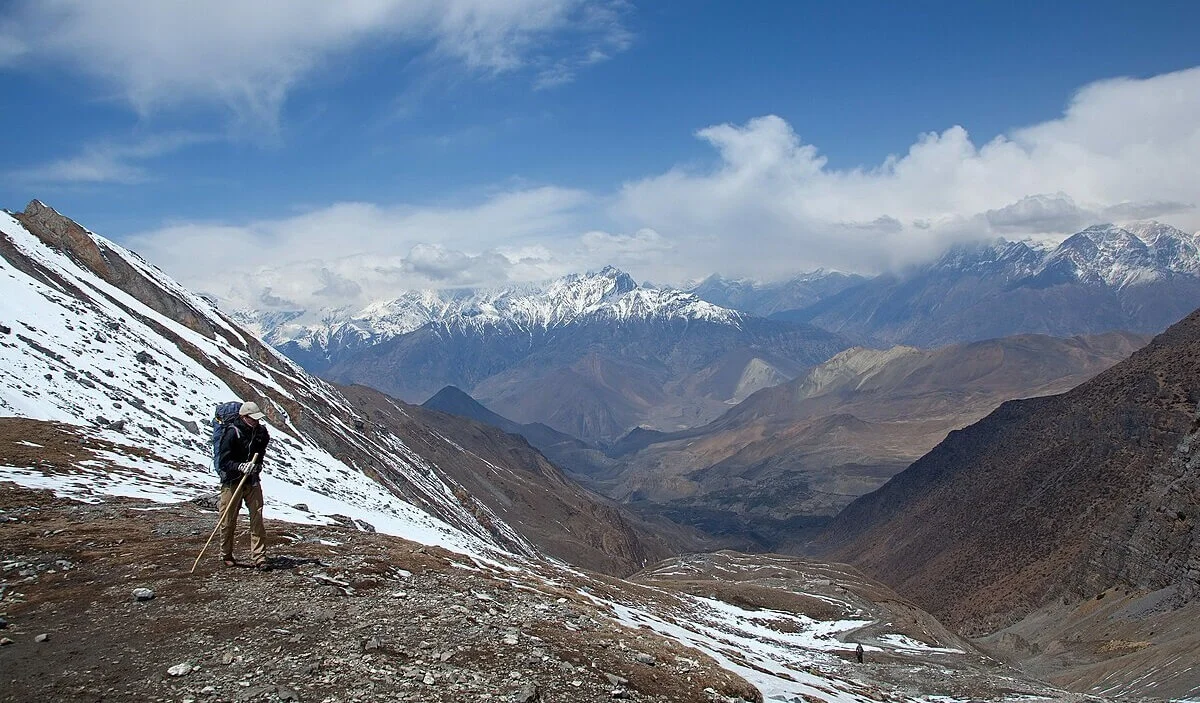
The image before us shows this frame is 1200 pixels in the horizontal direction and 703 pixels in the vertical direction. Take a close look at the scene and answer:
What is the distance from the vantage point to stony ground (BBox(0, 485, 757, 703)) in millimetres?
9914

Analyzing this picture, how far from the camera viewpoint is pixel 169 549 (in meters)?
16.5

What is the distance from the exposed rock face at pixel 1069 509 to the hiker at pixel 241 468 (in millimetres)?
66745

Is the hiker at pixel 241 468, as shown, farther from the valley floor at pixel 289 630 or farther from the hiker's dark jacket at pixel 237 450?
the valley floor at pixel 289 630

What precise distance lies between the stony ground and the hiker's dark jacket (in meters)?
1.95

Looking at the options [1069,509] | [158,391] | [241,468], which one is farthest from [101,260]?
[1069,509]

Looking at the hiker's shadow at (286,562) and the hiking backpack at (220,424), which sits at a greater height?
the hiking backpack at (220,424)

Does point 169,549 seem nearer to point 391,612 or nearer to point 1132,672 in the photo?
point 391,612

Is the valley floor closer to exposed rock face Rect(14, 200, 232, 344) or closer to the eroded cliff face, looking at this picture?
the eroded cliff face

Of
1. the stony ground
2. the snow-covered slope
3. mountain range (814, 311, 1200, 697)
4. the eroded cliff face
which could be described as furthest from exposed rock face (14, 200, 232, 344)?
the eroded cliff face

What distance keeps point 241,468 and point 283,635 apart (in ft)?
15.1

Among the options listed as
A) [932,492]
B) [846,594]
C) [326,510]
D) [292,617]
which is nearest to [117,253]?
[326,510]

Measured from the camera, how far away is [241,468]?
15.0m

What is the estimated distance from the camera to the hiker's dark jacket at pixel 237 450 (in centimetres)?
1493

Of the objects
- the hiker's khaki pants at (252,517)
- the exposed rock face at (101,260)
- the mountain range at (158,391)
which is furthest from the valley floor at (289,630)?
the exposed rock face at (101,260)
